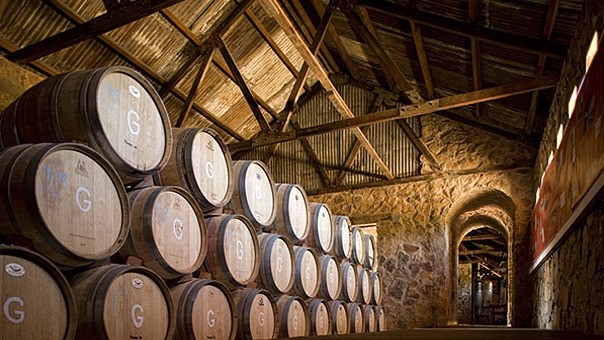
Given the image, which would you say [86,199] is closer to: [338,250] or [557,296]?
[338,250]

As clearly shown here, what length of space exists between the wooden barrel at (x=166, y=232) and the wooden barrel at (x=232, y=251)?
0.25 m

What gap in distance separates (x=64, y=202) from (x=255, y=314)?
206cm

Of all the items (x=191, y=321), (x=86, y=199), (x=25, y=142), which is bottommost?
(x=191, y=321)

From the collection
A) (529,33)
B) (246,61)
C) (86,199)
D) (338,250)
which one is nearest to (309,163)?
(246,61)

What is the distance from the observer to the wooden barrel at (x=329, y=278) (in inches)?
224

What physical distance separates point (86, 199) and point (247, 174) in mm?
1986

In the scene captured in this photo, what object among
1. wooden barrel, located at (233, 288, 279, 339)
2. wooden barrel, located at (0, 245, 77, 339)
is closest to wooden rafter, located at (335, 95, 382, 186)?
wooden barrel, located at (233, 288, 279, 339)

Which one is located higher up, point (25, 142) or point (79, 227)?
point (25, 142)

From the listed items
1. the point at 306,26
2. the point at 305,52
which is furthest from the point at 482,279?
the point at 305,52

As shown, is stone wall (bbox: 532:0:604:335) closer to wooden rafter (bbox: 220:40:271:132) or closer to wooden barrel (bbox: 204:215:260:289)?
wooden barrel (bbox: 204:215:260:289)

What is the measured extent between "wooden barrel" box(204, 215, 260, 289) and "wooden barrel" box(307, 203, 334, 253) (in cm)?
162

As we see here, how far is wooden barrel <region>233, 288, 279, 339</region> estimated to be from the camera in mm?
3959

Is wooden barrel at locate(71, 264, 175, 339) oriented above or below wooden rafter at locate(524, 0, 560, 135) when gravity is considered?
below

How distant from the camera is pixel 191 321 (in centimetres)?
331
